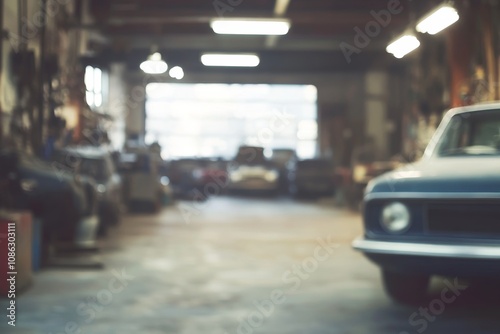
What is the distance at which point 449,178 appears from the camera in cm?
469

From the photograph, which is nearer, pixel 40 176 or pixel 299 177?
pixel 40 176

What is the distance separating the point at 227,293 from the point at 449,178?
228 cm

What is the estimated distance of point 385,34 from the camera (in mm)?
16578

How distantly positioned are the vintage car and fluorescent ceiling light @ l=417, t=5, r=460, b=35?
4.01 metres

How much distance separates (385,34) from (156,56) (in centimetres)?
543

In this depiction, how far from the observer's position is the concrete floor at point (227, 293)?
15.7 feet

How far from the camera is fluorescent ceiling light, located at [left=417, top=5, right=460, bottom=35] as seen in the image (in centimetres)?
888

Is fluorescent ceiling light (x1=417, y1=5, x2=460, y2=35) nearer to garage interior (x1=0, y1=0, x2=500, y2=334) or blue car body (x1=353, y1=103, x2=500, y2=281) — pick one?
garage interior (x1=0, y1=0, x2=500, y2=334)

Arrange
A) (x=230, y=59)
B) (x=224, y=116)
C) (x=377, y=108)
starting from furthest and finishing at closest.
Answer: (x=224, y=116) < (x=377, y=108) < (x=230, y=59)

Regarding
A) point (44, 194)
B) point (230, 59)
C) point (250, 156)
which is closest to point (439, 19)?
point (44, 194)

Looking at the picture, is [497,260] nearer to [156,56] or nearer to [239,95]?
[156,56]

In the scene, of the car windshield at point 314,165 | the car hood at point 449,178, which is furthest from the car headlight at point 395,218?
the car windshield at point 314,165

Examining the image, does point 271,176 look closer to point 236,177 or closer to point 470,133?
point 236,177

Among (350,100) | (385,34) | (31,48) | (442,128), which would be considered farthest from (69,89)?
(350,100)
